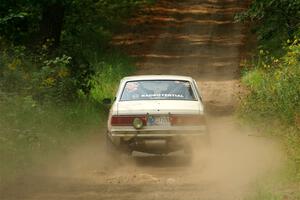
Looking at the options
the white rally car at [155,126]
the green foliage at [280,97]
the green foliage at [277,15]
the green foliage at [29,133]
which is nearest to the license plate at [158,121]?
the white rally car at [155,126]

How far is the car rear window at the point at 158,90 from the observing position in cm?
1311

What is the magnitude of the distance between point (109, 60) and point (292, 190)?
54.0 feet

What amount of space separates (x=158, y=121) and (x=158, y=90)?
1111mm

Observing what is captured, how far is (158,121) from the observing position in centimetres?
1229

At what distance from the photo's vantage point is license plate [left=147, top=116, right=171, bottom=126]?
12.3 m

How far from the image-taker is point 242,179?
431 inches

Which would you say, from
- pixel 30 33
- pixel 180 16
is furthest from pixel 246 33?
pixel 30 33

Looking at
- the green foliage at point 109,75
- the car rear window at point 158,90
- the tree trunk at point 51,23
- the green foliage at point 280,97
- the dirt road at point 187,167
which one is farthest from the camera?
the green foliage at point 109,75

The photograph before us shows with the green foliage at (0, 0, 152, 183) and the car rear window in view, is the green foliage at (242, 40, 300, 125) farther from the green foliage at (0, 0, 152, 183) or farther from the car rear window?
the green foliage at (0, 0, 152, 183)

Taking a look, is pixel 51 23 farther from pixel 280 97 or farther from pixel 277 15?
pixel 280 97

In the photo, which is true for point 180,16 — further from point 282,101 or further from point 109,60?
point 282,101

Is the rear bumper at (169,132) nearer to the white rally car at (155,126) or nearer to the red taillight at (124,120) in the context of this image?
the white rally car at (155,126)

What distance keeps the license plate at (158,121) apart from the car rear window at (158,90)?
77 cm

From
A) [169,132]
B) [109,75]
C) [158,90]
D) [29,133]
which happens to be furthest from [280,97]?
[109,75]
